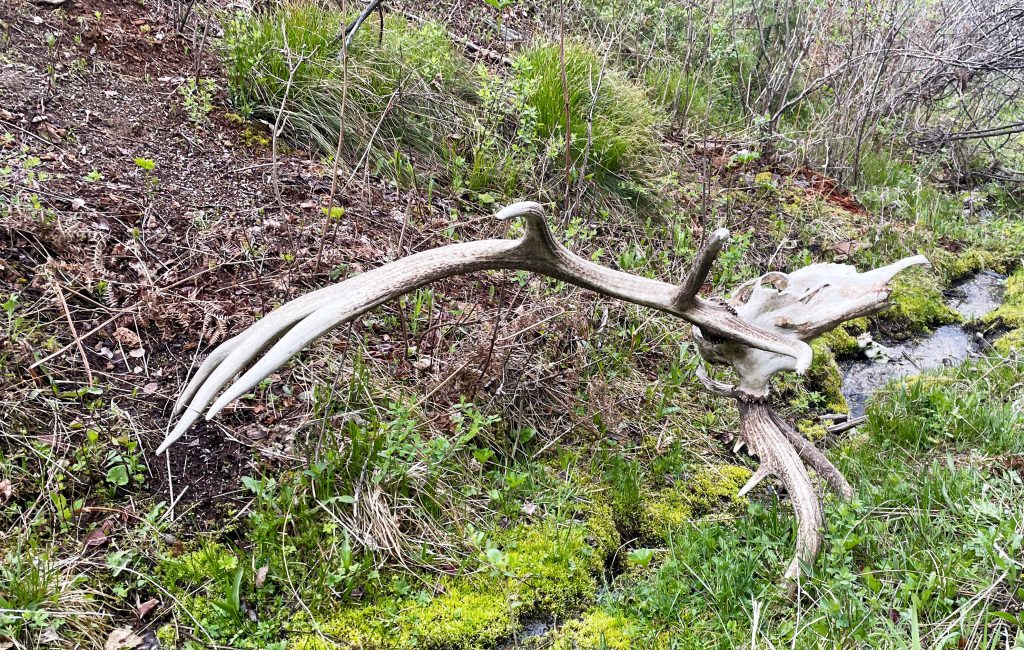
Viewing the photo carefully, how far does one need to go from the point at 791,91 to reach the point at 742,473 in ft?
16.7

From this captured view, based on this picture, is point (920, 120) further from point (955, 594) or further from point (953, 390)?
point (955, 594)

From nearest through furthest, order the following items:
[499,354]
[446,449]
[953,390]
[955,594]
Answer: [955,594], [446,449], [499,354], [953,390]

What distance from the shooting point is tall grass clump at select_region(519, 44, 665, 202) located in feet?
17.2

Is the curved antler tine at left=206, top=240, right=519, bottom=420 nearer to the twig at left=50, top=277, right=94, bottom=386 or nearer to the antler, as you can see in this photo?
the antler

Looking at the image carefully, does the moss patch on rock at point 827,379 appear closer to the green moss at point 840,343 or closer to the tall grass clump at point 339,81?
the green moss at point 840,343

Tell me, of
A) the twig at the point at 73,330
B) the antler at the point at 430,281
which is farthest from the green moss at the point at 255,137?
the antler at the point at 430,281

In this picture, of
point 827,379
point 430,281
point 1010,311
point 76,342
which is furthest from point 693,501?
point 1010,311

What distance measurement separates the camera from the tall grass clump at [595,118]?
207 inches

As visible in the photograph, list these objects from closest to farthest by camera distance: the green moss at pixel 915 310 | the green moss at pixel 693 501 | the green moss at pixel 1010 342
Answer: the green moss at pixel 693 501
the green moss at pixel 1010 342
the green moss at pixel 915 310

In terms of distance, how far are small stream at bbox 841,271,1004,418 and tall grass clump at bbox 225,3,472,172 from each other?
3.31m

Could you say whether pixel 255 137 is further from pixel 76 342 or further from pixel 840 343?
pixel 840 343

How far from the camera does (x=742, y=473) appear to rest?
3826 millimetres

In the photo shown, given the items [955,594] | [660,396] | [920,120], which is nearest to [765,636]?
[955,594]

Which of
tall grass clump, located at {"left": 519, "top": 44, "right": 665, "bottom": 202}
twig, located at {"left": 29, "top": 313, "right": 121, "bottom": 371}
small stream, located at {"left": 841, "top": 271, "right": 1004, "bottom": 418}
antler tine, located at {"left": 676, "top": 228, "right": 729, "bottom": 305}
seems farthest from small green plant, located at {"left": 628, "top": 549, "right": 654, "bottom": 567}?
tall grass clump, located at {"left": 519, "top": 44, "right": 665, "bottom": 202}
